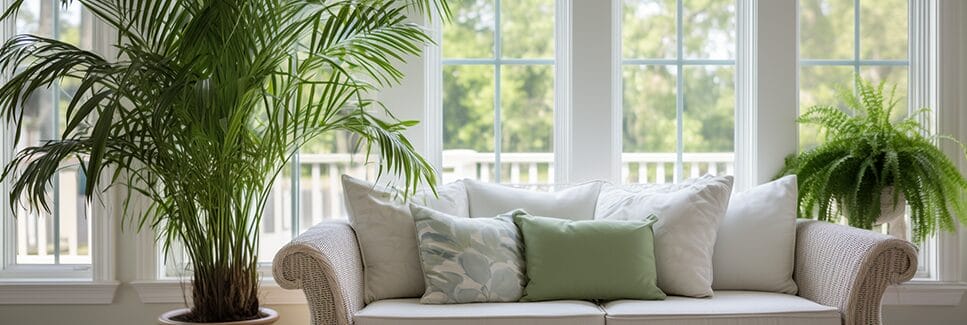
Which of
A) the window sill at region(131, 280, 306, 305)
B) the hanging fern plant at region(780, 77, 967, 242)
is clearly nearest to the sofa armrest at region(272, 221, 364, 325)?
the window sill at region(131, 280, 306, 305)

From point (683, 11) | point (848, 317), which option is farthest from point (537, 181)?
point (848, 317)

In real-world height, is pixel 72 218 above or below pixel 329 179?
below

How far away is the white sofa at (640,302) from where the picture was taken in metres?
2.80

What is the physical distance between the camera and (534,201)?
11.5ft

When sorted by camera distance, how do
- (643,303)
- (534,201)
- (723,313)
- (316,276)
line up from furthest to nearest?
(534,201)
(643,303)
(723,313)
(316,276)

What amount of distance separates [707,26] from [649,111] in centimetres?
44

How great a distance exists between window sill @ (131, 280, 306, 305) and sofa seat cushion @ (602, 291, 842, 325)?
1474 millimetres

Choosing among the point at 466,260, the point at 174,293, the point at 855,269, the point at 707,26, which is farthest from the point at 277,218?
the point at 855,269

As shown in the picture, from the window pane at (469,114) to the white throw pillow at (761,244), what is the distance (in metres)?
1.13

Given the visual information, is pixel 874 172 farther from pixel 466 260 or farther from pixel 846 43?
pixel 466 260

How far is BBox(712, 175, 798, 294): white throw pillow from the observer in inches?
128

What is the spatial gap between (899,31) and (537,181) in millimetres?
1683

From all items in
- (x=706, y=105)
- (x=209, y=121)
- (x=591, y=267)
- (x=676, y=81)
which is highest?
(x=676, y=81)

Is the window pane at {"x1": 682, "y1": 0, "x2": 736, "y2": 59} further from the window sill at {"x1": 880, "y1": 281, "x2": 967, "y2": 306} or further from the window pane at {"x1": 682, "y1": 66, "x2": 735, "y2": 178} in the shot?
the window sill at {"x1": 880, "y1": 281, "x2": 967, "y2": 306}
